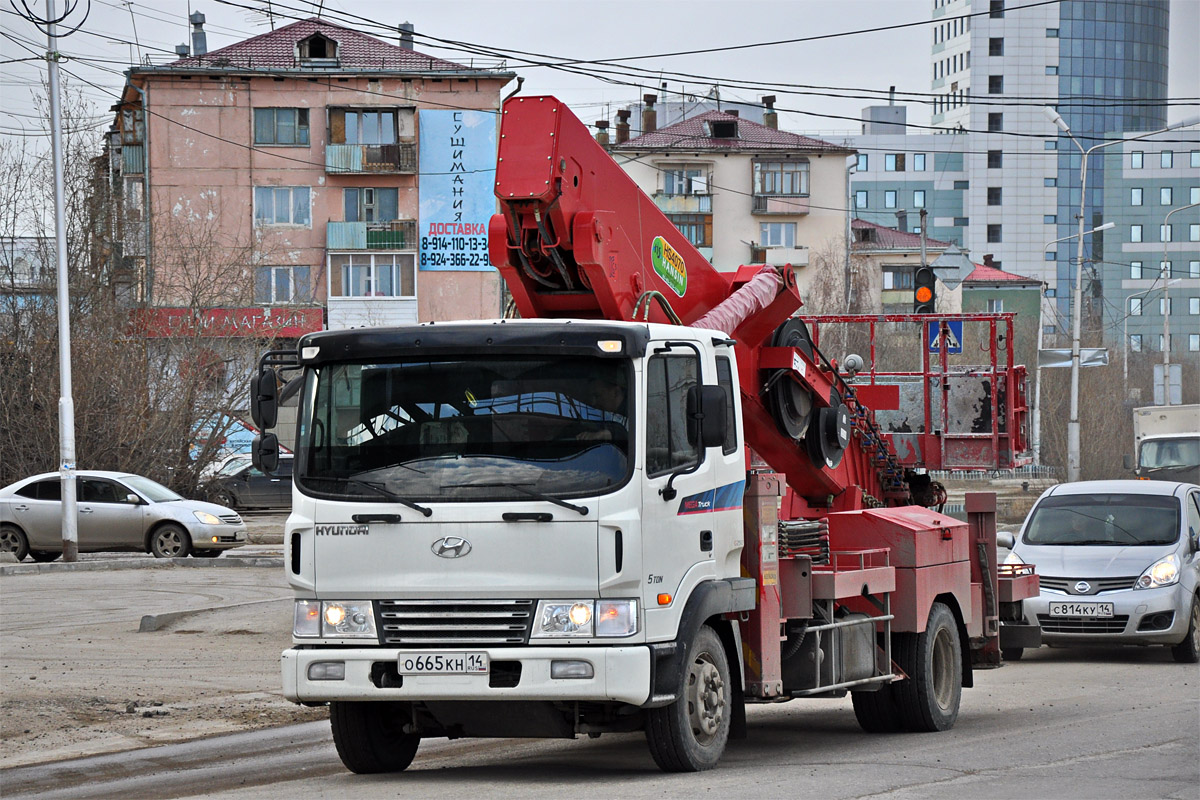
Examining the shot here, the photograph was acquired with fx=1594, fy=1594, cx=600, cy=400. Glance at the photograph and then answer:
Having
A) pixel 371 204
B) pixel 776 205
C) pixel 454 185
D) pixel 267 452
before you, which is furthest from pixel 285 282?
pixel 267 452

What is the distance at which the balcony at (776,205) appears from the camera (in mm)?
85000

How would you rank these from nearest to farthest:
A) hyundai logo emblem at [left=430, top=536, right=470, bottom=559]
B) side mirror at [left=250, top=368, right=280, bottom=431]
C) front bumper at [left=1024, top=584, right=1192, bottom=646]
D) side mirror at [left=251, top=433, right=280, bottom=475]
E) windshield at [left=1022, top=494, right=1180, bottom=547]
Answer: hyundai logo emblem at [left=430, top=536, right=470, bottom=559], side mirror at [left=250, top=368, right=280, bottom=431], side mirror at [left=251, top=433, right=280, bottom=475], front bumper at [left=1024, top=584, right=1192, bottom=646], windshield at [left=1022, top=494, right=1180, bottom=547]

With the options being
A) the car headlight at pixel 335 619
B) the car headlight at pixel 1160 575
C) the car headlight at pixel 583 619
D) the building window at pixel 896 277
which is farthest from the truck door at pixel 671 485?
the building window at pixel 896 277

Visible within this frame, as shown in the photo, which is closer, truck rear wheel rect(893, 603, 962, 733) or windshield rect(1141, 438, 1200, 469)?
truck rear wheel rect(893, 603, 962, 733)

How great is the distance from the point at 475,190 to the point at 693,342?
5312cm

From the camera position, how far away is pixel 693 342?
8609mm

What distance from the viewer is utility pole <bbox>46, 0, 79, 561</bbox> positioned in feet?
82.5

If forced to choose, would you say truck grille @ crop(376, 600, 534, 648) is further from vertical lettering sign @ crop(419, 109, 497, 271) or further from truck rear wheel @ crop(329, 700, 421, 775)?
vertical lettering sign @ crop(419, 109, 497, 271)

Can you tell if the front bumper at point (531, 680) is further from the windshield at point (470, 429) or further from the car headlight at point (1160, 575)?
the car headlight at point (1160, 575)

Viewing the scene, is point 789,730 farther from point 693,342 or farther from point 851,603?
point 693,342

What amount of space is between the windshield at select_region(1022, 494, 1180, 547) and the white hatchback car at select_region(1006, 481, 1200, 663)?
10mm

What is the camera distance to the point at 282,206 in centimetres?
6125

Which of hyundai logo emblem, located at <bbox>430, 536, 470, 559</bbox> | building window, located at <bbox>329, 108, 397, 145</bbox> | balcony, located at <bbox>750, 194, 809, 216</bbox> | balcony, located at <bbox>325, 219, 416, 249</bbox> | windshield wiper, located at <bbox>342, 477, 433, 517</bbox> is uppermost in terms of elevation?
building window, located at <bbox>329, 108, 397, 145</bbox>

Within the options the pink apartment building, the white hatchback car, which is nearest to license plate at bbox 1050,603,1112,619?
the white hatchback car
